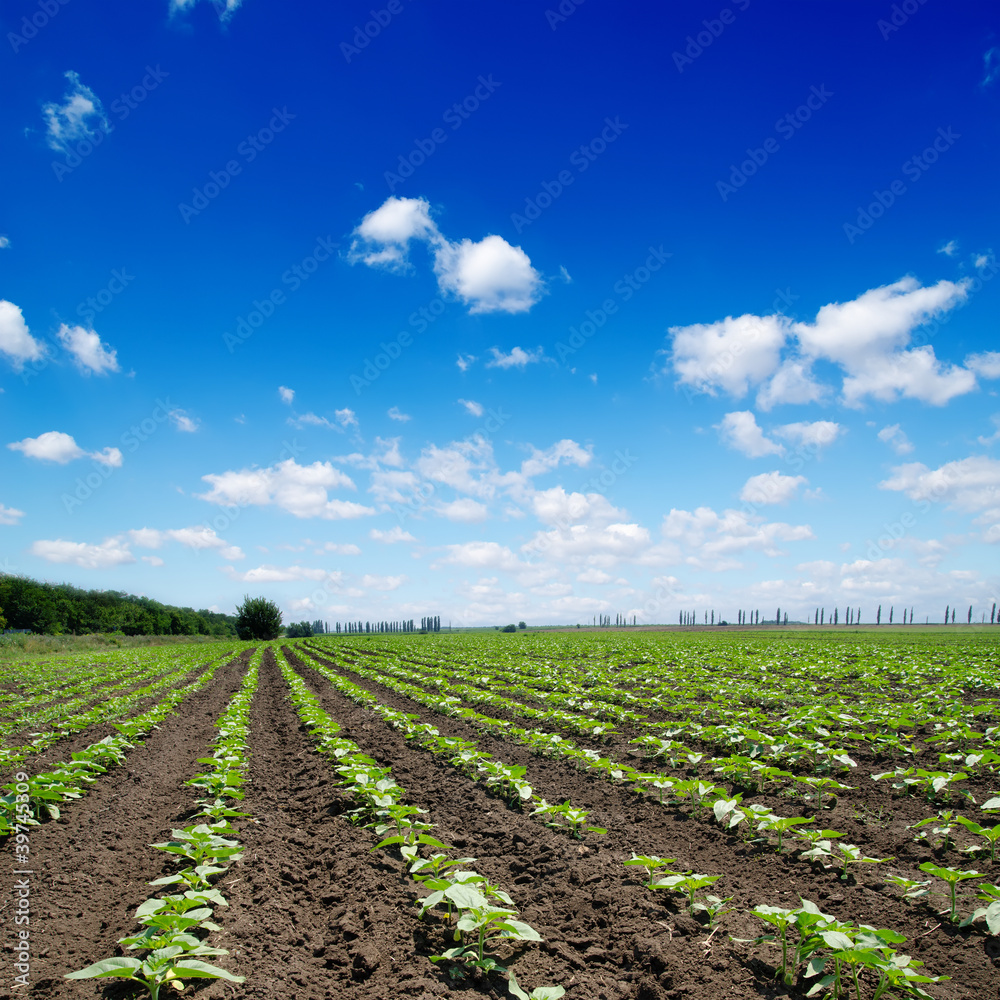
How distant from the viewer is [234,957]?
3611 millimetres

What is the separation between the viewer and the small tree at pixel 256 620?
3054 inches

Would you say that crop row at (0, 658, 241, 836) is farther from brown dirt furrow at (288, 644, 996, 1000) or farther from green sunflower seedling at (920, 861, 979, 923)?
green sunflower seedling at (920, 861, 979, 923)

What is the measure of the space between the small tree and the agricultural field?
72051mm

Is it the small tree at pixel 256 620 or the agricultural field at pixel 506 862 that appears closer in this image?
the agricultural field at pixel 506 862

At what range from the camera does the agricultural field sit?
341cm

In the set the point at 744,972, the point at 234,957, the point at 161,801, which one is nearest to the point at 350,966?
the point at 234,957

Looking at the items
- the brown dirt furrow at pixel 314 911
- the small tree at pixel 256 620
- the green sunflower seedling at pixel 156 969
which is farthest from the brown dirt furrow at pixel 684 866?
the small tree at pixel 256 620

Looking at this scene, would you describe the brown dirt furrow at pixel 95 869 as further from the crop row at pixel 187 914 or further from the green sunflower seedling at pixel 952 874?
the green sunflower seedling at pixel 952 874

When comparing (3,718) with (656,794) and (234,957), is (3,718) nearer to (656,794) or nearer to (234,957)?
(234,957)

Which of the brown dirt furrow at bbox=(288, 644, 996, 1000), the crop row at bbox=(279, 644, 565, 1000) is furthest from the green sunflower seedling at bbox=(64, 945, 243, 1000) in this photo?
the brown dirt furrow at bbox=(288, 644, 996, 1000)

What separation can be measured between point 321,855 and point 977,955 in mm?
5336

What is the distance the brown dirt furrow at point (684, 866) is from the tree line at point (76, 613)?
313ft

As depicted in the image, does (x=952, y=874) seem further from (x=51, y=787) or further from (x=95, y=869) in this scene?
(x=51, y=787)

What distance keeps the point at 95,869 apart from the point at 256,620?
263 feet
